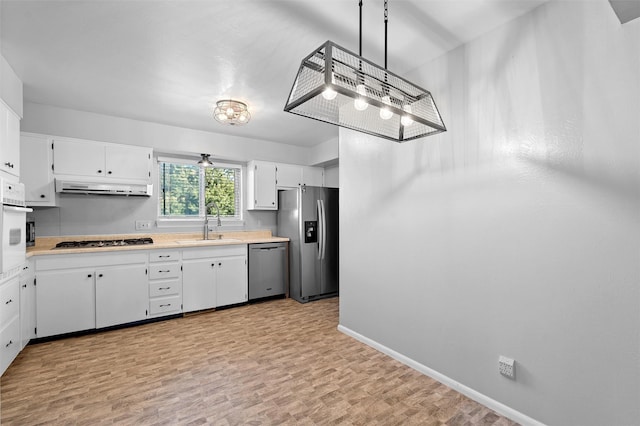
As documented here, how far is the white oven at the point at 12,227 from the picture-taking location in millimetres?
2264

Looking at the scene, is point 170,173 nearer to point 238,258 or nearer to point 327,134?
point 238,258

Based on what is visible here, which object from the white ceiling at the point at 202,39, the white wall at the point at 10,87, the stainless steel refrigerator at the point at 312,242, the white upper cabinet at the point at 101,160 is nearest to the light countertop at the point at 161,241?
the stainless steel refrigerator at the point at 312,242

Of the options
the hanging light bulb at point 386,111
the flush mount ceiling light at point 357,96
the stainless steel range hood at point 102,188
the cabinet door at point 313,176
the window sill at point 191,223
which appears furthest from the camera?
the cabinet door at point 313,176

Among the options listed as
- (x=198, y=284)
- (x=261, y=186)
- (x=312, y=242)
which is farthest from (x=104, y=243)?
(x=312, y=242)

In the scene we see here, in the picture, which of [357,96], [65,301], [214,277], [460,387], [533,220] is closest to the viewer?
[357,96]

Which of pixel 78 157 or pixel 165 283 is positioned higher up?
pixel 78 157

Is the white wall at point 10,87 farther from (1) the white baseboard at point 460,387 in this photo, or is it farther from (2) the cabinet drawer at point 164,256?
(1) the white baseboard at point 460,387

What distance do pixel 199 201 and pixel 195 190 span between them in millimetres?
181

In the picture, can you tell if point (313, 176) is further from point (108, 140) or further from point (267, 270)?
point (108, 140)

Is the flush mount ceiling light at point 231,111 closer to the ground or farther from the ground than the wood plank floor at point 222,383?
farther from the ground

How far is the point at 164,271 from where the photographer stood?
3.70 metres

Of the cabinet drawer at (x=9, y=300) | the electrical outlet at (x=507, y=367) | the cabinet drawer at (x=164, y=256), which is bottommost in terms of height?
the electrical outlet at (x=507, y=367)

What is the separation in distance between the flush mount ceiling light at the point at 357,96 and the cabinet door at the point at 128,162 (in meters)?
3.19

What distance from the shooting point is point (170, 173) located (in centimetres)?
446
